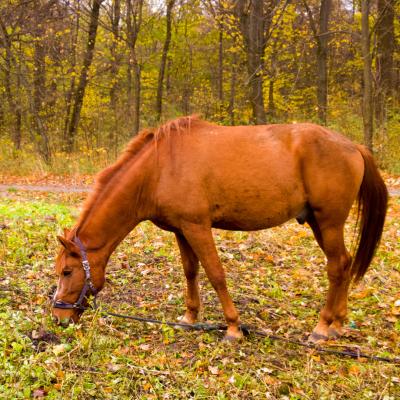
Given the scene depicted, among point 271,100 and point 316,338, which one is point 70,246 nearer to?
point 316,338

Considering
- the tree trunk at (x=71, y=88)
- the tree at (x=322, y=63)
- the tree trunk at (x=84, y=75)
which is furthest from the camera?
the tree trunk at (x=71, y=88)

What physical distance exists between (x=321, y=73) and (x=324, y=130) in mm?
15631

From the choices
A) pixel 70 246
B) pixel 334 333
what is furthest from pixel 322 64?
pixel 70 246

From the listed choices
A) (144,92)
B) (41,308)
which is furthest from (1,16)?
(41,308)

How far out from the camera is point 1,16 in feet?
56.2

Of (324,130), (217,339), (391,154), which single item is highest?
(324,130)

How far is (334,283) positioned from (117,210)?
2120 mm

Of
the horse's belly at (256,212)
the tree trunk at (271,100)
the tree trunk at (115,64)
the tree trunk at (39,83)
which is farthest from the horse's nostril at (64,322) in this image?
the tree trunk at (271,100)

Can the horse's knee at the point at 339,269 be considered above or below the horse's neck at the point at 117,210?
below

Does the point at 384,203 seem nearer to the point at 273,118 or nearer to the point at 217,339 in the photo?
the point at 217,339

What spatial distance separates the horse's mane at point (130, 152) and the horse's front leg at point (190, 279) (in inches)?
34.4

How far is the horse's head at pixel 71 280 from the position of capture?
386 cm

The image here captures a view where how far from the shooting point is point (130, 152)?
4.16m

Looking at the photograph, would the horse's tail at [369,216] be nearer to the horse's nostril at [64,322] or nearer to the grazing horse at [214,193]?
the grazing horse at [214,193]
